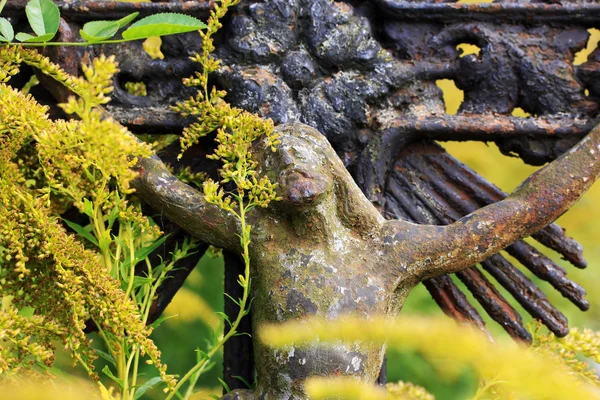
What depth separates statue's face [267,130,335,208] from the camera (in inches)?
25.6

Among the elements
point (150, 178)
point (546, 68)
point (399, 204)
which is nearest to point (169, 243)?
point (150, 178)

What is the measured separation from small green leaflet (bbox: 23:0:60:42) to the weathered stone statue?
0.54ft

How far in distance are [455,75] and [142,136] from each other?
40 centimetres

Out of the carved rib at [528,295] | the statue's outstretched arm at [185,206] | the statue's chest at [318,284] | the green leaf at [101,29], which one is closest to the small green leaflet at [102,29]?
the green leaf at [101,29]

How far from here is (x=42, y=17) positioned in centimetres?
65

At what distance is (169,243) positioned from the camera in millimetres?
786

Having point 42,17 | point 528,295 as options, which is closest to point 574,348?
point 528,295

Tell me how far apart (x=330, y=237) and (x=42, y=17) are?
0.35 metres

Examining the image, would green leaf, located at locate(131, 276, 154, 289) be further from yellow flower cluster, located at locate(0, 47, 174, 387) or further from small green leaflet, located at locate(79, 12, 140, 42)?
small green leaflet, located at locate(79, 12, 140, 42)

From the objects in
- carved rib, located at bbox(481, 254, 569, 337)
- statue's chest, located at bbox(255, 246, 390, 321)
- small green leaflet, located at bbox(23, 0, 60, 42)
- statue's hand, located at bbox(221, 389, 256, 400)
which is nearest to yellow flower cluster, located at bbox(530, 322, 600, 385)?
carved rib, located at bbox(481, 254, 569, 337)

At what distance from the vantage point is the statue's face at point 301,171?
65 cm

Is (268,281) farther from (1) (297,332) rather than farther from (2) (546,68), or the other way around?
(2) (546,68)

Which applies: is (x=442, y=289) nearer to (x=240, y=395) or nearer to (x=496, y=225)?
(x=496, y=225)

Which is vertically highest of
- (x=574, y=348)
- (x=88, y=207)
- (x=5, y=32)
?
(x=5, y=32)
